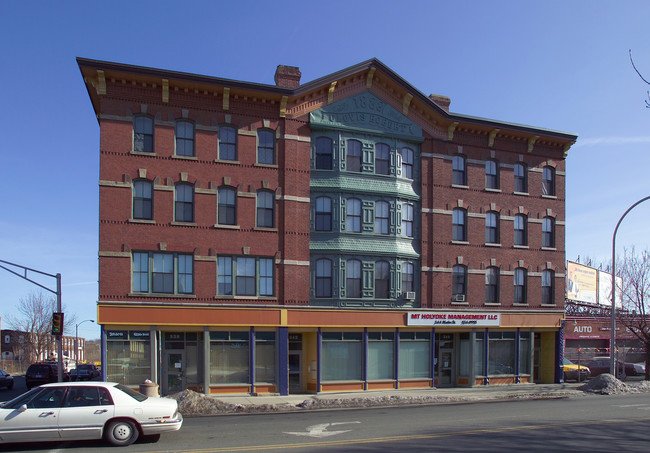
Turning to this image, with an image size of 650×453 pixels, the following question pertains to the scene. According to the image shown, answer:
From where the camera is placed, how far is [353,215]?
2862cm

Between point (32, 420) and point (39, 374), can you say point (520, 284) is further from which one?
point (39, 374)

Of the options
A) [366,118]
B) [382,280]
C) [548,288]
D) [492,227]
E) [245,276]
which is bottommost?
[548,288]

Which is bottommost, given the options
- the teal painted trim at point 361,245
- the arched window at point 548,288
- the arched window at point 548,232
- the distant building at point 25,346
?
the distant building at point 25,346

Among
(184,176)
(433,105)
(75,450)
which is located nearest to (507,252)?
(433,105)

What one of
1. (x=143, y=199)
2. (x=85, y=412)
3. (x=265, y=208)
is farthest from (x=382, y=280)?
(x=85, y=412)

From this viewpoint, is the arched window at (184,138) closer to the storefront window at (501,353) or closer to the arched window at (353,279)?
the arched window at (353,279)

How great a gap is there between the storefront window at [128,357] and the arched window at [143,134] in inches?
310

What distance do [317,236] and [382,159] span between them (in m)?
5.21

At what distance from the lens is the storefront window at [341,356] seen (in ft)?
91.7

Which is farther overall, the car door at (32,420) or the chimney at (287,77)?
the chimney at (287,77)

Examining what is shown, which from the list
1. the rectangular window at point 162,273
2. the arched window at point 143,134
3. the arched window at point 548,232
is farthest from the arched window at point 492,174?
the arched window at point 143,134

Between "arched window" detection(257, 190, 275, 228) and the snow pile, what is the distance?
17103 millimetres

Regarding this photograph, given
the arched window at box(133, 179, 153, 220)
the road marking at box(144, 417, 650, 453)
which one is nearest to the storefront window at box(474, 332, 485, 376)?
the road marking at box(144, 417, 650, 453)

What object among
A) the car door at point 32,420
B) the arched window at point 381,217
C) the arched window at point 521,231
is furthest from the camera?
the arched window at point 521,231
